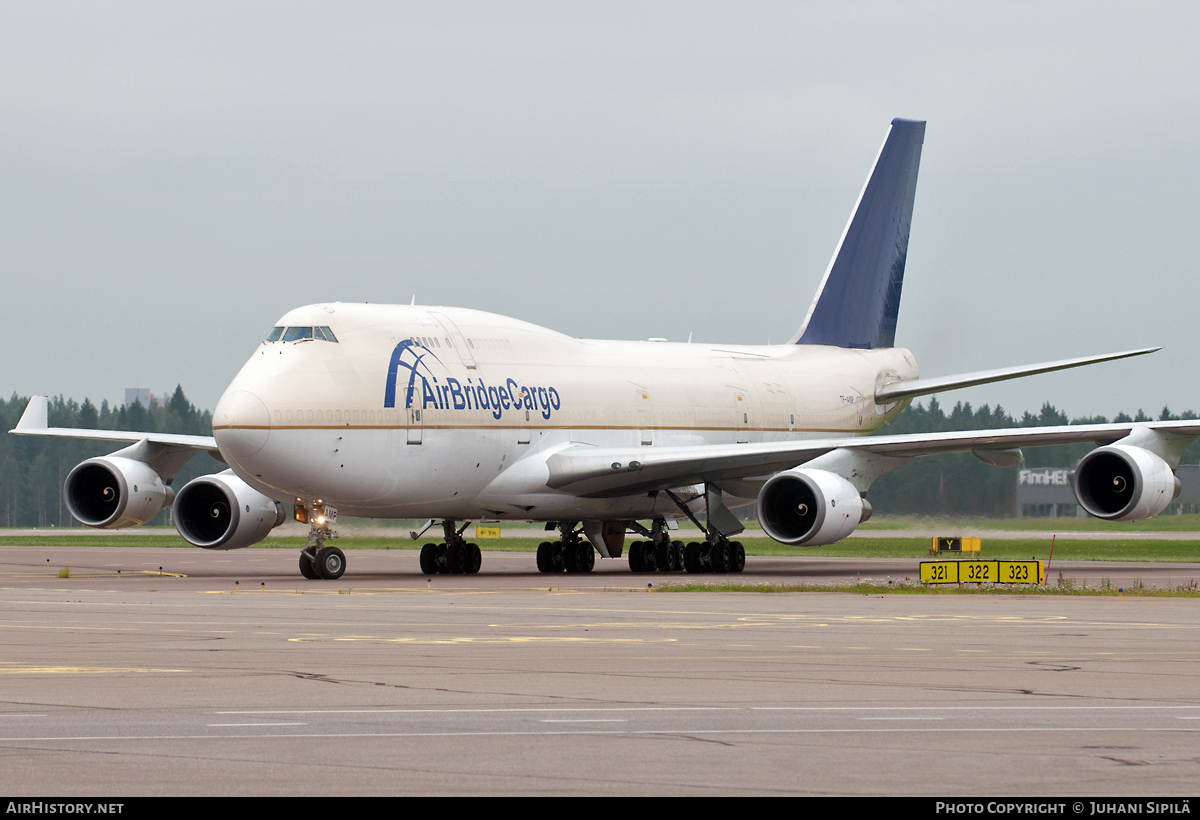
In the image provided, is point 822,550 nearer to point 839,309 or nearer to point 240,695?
point 839,309

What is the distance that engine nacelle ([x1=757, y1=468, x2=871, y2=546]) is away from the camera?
30.0 meters

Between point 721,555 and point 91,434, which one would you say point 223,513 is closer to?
point 91,434

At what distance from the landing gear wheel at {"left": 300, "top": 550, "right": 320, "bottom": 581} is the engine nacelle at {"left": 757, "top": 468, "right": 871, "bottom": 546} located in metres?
8.45

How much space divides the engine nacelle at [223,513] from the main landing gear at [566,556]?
19.0 feet

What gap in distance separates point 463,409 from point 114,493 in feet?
28.0

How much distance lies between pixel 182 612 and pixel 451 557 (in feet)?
44.8

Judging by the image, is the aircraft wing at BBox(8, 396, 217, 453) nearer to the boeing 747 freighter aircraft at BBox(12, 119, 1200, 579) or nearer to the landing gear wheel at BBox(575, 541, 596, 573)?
the boeing 747 freighter aircraft at BBox(12, 119, 1200, 579)

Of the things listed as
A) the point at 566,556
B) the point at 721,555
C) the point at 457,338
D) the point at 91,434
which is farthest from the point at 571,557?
the point at 91,434

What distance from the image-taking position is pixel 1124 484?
30156mm

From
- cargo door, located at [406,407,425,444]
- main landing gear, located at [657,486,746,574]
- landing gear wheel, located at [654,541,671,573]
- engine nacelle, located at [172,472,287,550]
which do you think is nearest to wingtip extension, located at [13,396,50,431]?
engine nacelle, located at [172,472,287,550]

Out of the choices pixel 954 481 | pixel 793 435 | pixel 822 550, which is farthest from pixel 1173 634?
pixel 822 550
